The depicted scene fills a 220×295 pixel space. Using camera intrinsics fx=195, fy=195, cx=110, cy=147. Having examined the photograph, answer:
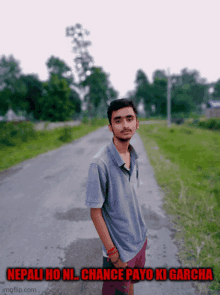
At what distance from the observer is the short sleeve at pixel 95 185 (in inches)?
51.4

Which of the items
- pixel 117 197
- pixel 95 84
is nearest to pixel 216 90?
pixel 95 84

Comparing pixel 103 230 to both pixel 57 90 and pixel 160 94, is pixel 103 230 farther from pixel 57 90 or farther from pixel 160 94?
pixel 160 94

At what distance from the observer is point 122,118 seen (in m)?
1.40

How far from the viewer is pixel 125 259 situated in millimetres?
1456

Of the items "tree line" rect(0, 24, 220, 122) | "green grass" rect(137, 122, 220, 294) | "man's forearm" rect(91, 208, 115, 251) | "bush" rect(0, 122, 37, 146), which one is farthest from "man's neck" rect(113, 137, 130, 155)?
"tree line" rect(0, 24, 220, 122)

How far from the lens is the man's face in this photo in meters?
1.39

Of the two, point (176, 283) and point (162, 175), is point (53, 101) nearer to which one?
point (162, 175)

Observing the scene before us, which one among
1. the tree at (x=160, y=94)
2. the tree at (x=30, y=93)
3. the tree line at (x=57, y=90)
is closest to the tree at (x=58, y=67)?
the tree line at (x=57, y=90)

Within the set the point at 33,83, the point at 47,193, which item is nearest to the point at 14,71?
the point at 33,83

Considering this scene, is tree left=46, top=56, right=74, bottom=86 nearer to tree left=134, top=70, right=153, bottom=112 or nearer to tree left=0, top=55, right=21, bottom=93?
tree left=0, top=55, right=21, bottom=93

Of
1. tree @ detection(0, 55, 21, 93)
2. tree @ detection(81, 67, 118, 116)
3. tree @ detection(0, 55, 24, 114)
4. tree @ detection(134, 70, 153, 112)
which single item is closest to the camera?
tree @ detection(0, 55, 24, 114)

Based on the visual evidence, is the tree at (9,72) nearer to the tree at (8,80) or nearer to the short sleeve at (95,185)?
the tree at (8,80)
